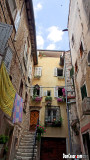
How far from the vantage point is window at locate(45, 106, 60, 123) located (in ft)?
40.2

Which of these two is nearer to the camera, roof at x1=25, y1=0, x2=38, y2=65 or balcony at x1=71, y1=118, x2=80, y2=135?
balcony at x1=71, y1=118, x2=80, y2=135

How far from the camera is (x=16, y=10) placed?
7520 mm

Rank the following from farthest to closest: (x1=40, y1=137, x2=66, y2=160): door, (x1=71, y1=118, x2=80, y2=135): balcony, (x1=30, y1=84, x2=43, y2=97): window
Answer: (x1=30, y1=84, x2=43, y2=97): window
(x1=40, y1=137, x2=66, y2=160): door
(x1=71, y1=118, x2=80, y2=135): balcony

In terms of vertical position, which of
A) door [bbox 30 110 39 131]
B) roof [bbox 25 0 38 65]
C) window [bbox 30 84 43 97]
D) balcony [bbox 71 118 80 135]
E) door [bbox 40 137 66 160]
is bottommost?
door [bbox 40 137 66 160]

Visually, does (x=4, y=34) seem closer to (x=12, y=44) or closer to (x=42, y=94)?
(x=12, y=44)

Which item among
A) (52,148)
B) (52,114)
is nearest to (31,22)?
(52,114)

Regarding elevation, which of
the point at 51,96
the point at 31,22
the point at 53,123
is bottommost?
the point at 53,123

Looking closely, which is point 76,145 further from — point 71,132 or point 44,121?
point 44,121

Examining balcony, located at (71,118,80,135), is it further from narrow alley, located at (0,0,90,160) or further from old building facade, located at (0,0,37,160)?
old building facade, located at (0,0,37,160)

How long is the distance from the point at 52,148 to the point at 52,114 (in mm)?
3157

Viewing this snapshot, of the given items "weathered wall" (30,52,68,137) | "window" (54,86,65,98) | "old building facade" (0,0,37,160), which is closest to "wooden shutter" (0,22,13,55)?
"old building facade" (0,0,37,160)

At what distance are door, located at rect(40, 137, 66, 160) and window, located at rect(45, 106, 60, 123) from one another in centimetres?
178

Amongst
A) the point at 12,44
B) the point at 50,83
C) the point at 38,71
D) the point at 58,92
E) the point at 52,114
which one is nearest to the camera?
the point at 12,44

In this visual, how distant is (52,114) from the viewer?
1262cm
